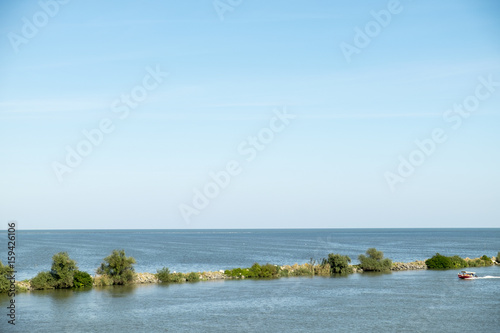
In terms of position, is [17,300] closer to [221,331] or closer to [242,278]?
[221,331]

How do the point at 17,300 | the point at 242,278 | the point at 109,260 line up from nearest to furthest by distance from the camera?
the point at 17,300 < the point at 109,260 < the point at 242,278

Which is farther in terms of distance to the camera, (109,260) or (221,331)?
(109,260)

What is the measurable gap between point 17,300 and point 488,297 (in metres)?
39.3

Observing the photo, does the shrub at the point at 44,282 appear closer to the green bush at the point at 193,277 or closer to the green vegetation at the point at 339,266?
the green bush at the point at 193,277

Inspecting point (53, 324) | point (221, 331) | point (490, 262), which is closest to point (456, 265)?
point (490, 262)

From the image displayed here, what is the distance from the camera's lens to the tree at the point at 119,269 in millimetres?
50312

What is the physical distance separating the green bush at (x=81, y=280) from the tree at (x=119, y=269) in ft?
7.29

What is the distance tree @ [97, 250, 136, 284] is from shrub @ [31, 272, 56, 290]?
5.37 m

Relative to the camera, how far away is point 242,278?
187 ft

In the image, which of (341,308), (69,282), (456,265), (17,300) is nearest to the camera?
(341,308)

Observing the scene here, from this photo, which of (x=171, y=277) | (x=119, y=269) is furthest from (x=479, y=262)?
(x=119, y=269)

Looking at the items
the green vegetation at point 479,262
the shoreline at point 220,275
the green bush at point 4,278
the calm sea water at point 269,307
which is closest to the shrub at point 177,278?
the shoreline at point 220,275

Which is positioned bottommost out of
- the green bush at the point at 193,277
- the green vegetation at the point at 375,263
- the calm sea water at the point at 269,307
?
the calm sea water at the point at 269,307

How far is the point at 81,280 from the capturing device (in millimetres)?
48562
